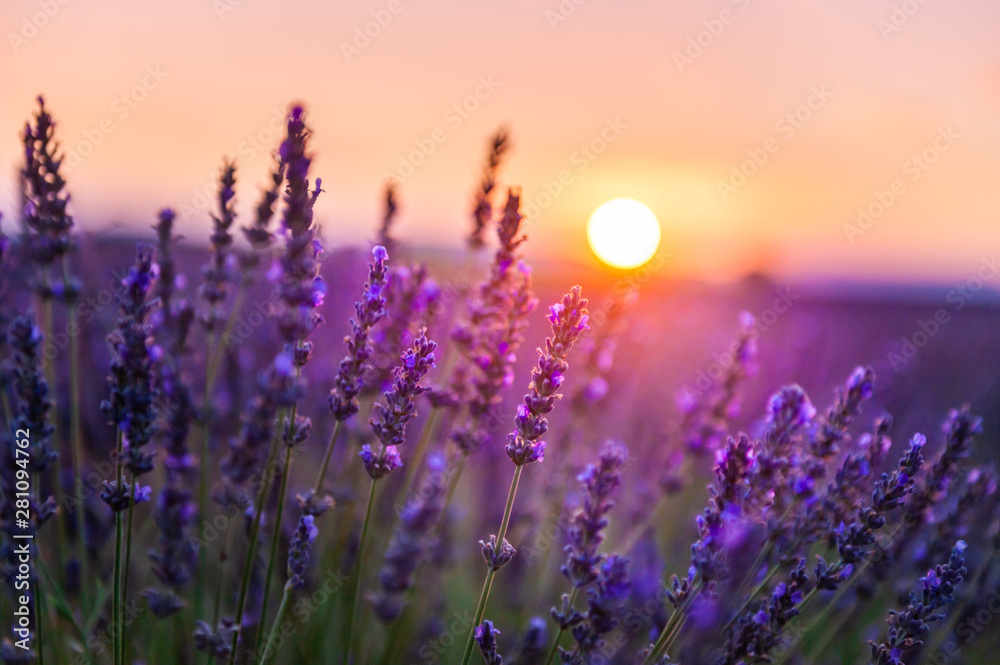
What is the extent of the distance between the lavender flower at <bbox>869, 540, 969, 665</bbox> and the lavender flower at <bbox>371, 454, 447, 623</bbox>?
1295 mm

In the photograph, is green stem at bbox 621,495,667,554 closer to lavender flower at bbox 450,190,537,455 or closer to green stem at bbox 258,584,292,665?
lavender flower at bbox 450,190,537,455

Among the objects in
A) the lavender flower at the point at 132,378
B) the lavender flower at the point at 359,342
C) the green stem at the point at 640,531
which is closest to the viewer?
the lavender flower at the point at 132,378

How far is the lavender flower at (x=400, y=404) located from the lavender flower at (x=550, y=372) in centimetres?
28

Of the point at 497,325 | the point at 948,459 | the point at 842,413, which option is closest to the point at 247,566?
the point at 497,325

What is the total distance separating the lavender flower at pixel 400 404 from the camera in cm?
166

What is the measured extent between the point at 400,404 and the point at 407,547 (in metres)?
0.70

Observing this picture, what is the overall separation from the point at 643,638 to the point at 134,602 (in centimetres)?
214

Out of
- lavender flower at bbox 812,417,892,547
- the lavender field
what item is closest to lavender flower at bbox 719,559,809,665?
the lavender field

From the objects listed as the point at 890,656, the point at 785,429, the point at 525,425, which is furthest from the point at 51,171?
the point at 890,656

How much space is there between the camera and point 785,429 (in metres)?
1.92

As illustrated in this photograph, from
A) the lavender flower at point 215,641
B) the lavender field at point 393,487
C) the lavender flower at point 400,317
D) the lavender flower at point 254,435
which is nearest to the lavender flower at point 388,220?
the lavender field at point 393,487

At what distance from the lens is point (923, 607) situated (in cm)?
164

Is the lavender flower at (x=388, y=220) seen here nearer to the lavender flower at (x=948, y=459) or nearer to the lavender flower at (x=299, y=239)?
the lavender flower at (x=299, y=239)

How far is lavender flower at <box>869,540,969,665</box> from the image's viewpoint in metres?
1.63
